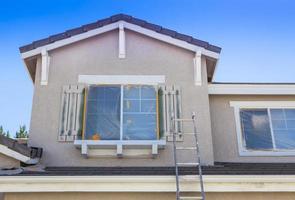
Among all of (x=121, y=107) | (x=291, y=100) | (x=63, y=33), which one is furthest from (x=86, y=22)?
(x=291, y=100)

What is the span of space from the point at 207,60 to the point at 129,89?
2203 millimetres

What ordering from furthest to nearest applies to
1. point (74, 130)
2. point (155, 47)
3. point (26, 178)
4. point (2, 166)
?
point (155, 47) < point (74, 130) < point (2, 166) < point (26, 178)

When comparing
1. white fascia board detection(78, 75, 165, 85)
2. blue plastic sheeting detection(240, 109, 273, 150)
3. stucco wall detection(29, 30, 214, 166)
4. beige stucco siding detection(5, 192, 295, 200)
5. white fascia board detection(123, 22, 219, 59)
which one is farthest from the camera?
white fascia board detection(123, 22, 219, 59)

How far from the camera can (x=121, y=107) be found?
7.52 meters

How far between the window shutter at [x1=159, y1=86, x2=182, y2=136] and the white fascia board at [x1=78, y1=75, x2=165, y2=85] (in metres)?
0.30

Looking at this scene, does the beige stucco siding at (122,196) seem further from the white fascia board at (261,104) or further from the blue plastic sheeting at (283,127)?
the white fascia board at (261,104)

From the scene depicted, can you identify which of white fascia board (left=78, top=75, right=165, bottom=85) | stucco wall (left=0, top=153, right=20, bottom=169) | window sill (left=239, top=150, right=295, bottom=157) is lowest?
stucco wall (left=0, top=153, right=20, bottom=169)

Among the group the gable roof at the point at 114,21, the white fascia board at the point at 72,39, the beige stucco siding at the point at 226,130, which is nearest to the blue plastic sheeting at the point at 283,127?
the beige stucco siding at the point at 226,130

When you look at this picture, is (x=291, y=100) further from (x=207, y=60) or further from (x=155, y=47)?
(x=155, y=47)

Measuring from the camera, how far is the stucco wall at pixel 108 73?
708cm

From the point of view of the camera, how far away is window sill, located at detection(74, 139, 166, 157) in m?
6.89

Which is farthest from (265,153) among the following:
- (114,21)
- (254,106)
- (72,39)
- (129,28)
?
(72,39)

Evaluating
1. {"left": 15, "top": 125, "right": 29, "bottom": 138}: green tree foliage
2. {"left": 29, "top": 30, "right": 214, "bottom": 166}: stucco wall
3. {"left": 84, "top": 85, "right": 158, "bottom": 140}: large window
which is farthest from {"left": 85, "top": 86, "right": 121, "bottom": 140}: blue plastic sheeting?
{"left": 15, "top": 125, "right": 29, "bottom": 138}: green tree foliage

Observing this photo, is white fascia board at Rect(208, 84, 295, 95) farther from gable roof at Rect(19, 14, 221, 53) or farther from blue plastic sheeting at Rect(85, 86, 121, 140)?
blue plastic sheeting at Rect(85, 86, 121, 140)
